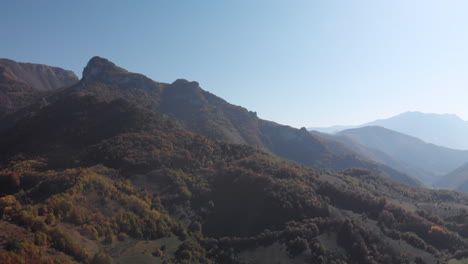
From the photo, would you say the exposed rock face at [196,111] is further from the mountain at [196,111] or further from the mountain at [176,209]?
the mountain at [176,209]

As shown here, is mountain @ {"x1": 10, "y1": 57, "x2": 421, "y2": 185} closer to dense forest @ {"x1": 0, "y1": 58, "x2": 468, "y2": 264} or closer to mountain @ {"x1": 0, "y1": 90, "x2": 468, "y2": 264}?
dense forest @ {"x1": 0, "y1": 58, "x2": 468, "y2": 264}

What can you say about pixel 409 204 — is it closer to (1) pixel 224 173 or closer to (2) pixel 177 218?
(1) pixel 224 173

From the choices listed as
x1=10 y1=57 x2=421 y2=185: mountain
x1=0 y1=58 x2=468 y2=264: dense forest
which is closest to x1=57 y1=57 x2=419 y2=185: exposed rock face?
x1=10 y1=57 x2=421 y2=185: mountain

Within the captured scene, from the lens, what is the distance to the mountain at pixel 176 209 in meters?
38.9

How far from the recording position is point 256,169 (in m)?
77.6

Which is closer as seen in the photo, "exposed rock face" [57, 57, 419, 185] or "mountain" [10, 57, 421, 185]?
"mountain" [10, 57, 421, 185]

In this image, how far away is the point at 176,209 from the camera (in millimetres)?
58594

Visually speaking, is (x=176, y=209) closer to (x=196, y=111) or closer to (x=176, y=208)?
(x=176, y=208)

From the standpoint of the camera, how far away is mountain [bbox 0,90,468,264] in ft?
128

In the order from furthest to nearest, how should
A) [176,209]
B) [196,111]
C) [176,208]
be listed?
[196,111] → [176,208] → [176,209]

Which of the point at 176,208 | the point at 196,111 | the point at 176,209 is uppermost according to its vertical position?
the point at 196,111

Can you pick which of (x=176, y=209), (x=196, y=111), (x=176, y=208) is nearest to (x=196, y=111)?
(x=196, y=111)

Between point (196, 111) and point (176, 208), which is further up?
point (196, 111)

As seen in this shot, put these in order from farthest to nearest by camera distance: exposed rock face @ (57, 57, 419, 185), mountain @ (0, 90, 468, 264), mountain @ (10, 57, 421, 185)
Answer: exposed rock face @ (57, 57, 419, 185) < mountain @ (10, 57, 421, 185) < mountain @ (0, 90, 468, 264)
